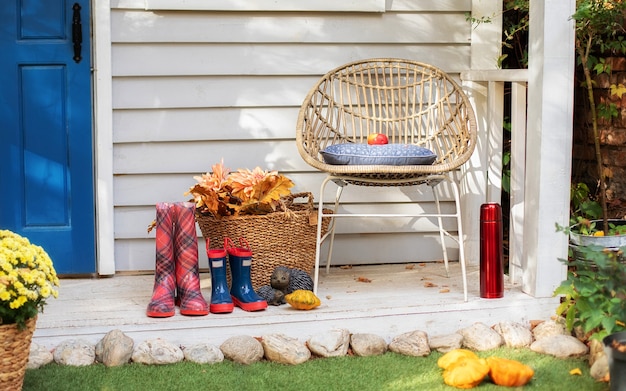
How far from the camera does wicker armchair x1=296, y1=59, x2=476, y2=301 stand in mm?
3836

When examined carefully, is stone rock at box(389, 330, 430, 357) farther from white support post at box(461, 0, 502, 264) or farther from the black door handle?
the black door handle

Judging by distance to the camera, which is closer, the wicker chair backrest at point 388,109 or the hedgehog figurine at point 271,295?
the hedgehog figurine at point 271,295

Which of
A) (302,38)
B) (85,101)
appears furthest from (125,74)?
(302,38)

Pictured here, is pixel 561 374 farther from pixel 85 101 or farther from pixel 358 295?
pixel 85 101

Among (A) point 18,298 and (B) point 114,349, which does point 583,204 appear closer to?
(B) point 114,349

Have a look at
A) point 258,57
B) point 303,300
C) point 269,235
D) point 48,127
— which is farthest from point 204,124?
point 303,300

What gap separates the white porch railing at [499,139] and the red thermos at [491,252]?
1.18 feet

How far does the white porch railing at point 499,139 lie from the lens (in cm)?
405

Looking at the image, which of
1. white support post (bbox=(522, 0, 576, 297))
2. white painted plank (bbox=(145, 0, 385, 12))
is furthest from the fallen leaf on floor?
white painted plank (bbox=(145, 0, 385, 12))

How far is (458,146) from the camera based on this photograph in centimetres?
400

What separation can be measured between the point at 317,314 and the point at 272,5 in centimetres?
152

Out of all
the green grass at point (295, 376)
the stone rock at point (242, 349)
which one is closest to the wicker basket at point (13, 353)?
the green grass at point (295, 376)

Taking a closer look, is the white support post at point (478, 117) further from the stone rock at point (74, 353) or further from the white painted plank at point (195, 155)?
the stone rock at point (74, 353)

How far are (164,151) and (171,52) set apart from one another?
17.4 inches
